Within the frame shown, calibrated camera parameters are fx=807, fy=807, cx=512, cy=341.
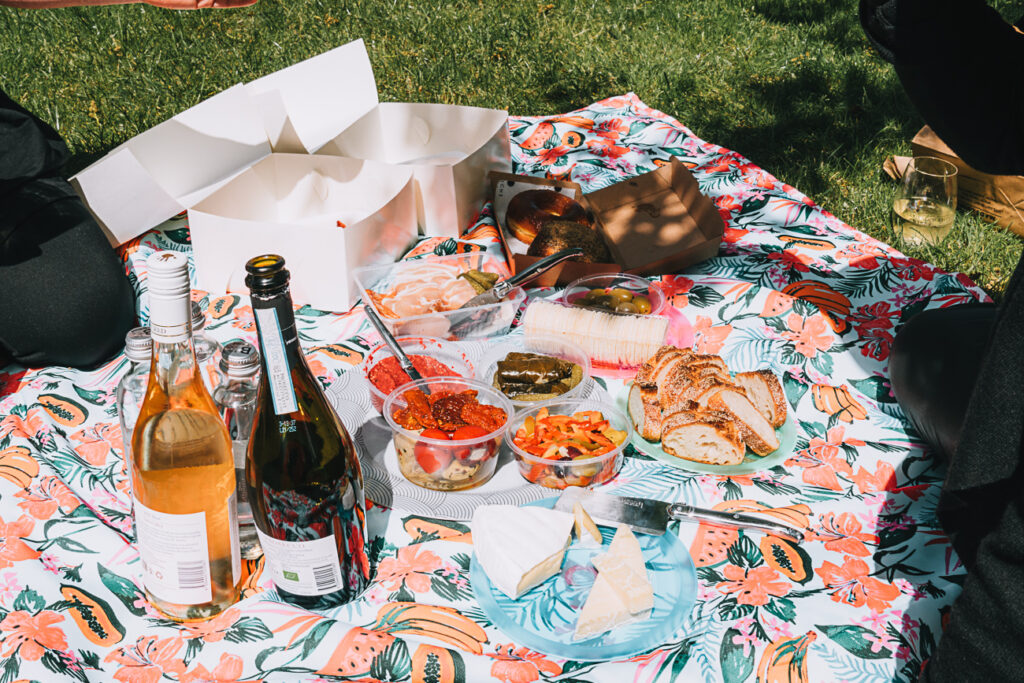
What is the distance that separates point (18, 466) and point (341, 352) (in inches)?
34.8

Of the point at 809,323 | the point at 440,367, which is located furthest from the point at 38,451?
the point at 809,323

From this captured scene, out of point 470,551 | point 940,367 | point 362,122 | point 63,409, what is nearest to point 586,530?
point 470,551

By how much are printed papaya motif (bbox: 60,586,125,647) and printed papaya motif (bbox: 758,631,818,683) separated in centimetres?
120

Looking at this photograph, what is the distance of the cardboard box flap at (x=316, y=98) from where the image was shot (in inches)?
132

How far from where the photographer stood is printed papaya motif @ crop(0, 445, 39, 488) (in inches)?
71.8

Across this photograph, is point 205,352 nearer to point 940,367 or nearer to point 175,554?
point 175,554

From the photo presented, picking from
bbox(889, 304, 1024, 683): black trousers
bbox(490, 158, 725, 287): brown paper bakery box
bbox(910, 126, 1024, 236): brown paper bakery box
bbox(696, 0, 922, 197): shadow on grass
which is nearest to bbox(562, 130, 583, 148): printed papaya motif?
bbox(490, 158, 725, 287): brown paper bakery box

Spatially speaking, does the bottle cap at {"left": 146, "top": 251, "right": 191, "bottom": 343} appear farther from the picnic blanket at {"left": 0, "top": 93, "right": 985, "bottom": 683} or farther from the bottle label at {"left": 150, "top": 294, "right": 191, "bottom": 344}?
the picnic blanket at {"left": 0, "top": 93, "right": 985, "bottom": 683}

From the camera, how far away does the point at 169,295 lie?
1.09 metres

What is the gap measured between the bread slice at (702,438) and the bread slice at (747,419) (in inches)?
1.3

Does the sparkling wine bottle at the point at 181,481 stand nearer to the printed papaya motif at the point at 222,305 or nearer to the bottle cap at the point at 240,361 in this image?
the bottle cap at the point at 240,361

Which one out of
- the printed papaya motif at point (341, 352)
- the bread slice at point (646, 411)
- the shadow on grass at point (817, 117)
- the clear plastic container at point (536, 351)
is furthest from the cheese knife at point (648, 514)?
the shadow on grass at point (817, 117)

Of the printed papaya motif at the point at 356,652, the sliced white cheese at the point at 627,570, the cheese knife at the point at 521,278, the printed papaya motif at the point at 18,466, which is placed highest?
the cheese knife at the point at 521,278

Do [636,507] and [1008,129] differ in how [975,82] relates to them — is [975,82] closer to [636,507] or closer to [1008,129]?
[1008,129]
